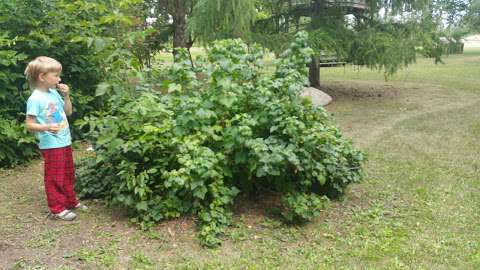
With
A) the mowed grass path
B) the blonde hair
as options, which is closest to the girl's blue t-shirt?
the blonde hair

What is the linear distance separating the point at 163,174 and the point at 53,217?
1009 mm

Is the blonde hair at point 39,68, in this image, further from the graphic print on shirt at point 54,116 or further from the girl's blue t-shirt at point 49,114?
the graphic print on shirt at point 54,116

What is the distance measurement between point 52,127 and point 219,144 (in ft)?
4.13

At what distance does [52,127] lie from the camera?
142 inches

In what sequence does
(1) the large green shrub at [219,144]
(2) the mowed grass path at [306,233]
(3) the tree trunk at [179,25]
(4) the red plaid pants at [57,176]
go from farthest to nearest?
(3) the tree trunk at [179,25] < (4) the red plaid pants at [57,176] < (1) the large green shrub at [219,144] < (2) the mowed grass path at [306,233]

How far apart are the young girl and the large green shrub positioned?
25 centimetres

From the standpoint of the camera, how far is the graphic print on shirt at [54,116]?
12.0 feet

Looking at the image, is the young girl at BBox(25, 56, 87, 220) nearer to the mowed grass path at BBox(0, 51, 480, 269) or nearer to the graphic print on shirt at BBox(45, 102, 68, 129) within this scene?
the graphic print on shirt at BBox(45, 102, 68, 129)

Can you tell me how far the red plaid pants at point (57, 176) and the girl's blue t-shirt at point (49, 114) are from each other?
64 mm

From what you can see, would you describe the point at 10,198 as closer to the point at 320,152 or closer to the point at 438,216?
the point at 320,152

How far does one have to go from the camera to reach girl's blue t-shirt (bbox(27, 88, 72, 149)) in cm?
360

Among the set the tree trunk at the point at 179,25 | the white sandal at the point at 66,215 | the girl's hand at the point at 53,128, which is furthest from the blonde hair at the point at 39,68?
the tree trunk at the point at 179,25

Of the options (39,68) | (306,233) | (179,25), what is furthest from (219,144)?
(179,25)

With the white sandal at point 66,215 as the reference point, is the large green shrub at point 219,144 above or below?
above
